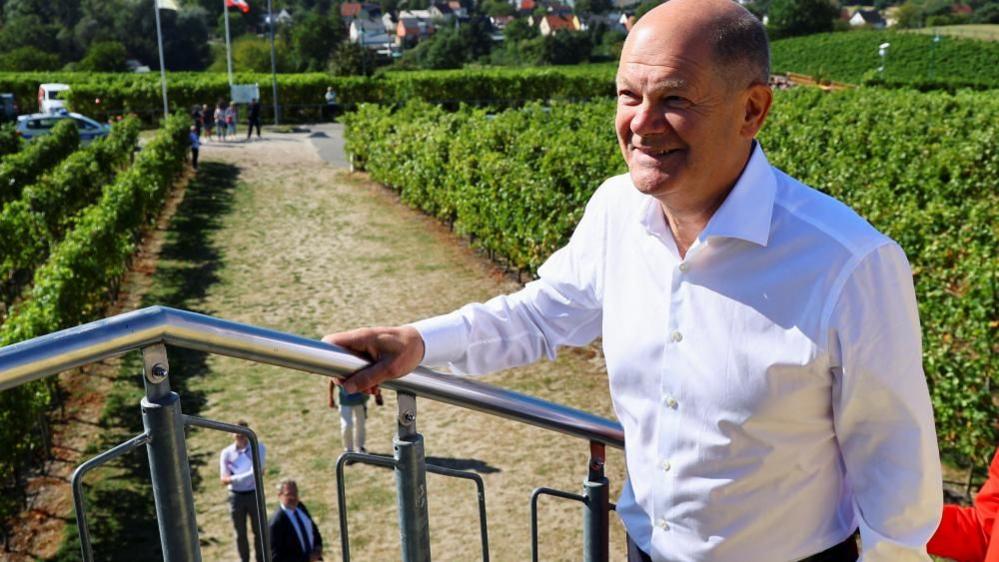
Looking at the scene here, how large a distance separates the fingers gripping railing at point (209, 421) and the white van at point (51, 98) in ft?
136

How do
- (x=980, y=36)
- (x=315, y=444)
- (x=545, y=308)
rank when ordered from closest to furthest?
(x=545, y=308) → (x=315, y=444) → (x=980, y=36)

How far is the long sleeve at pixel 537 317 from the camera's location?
244 cm

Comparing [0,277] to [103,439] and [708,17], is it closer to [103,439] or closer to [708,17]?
[103,439]

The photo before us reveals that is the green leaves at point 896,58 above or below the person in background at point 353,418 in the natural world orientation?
above

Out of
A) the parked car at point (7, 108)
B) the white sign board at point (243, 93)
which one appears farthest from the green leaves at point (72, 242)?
the parked car at point (7, 108)

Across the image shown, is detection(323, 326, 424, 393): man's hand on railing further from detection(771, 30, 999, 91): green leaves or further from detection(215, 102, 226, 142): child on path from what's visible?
detection(771, 30, 999, 91): green leaves

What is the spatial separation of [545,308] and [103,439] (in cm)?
850

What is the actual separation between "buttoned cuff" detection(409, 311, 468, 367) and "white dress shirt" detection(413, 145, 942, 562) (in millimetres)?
369

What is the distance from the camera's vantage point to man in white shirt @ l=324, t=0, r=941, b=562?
189 centimetres

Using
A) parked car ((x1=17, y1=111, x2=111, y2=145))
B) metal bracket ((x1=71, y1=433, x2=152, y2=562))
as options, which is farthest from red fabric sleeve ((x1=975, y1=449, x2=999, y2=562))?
parked car ((x1=17, y1=111, x2=111, y2=145))

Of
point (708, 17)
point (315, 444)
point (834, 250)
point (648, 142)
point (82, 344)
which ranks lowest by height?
point (315, 444)

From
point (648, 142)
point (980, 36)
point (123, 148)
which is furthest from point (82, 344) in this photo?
point (980, 36)

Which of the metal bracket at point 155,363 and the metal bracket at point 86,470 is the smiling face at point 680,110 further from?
the metal bracket at point 86,470

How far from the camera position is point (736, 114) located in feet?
6.53
